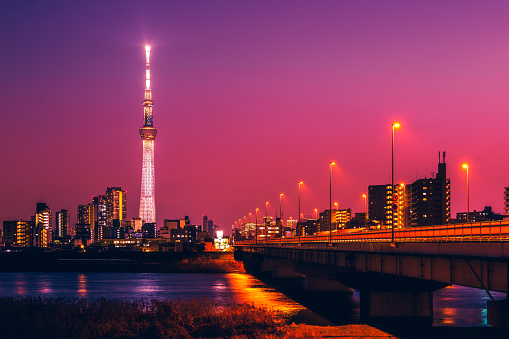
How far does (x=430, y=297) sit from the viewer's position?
2502 inches

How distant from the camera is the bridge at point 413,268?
38.2 m

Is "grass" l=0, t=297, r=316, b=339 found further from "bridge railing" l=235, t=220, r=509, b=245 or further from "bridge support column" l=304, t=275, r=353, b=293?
"bridge support column" l=304, t=275, r=353, b=293

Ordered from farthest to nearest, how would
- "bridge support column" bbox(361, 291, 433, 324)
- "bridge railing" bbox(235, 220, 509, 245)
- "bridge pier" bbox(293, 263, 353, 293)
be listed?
"bridge pier" bbox(293, 263, 353, 293), "bridge support column" bbox(361, 291, 433, 324), "bridge railing" bbox(235, 220, 509, 245)

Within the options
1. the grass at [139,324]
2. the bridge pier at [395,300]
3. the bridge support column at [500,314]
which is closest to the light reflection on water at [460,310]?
the bridge pier at [395,300]

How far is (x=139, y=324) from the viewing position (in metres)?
55.2

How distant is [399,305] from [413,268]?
1599 centimetres

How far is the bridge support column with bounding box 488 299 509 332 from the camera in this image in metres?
38.8

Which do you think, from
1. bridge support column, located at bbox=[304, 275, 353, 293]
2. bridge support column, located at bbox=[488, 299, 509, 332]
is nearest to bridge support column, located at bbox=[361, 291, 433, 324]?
bridge support column, located at bbox=[488, 299, 509, 332]

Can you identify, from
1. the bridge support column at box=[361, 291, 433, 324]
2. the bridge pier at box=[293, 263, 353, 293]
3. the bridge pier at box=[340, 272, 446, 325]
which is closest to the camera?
the bridge pier at box=[340, 272, 446, 325]

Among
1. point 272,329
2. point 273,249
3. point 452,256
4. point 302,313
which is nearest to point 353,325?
point 272,329

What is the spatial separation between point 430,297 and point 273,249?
63244mm

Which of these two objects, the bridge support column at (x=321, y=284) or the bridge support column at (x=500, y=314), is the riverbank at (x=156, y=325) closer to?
the bridge support column at (x=500, y=314)

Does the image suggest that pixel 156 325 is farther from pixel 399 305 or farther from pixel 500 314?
pixel 500 314

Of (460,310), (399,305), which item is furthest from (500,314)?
(460,310)
